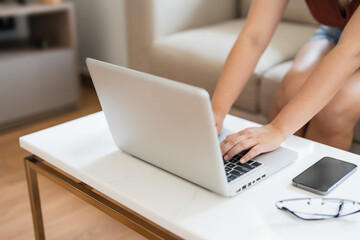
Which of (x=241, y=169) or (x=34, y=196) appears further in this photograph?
(x=34, y=196)

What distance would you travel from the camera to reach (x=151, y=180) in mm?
893

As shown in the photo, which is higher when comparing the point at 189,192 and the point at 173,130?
the point at 173,130

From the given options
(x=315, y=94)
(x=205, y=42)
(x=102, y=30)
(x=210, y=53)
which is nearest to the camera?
(x=315, y=94)

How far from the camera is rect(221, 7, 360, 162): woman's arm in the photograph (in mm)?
970

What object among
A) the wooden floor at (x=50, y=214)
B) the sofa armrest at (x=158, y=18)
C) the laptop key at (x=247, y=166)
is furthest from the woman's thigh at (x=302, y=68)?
the sofa armrest at (x=158, y=18)

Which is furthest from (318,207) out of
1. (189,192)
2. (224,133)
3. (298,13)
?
(298,13)

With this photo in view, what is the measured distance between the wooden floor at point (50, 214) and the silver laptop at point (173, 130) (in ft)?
1.95

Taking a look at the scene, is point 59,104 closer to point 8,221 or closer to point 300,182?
point 8,221

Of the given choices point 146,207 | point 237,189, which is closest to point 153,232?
point 146,207

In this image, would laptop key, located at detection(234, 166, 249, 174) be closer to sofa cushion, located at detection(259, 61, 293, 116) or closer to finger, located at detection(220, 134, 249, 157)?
finger, located at detection(220, 134, 249, 157)

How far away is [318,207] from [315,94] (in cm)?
30

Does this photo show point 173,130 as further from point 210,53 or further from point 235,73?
point 210,53

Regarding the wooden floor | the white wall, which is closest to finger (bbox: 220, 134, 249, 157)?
the wooden floor

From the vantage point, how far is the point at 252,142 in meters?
0.94
